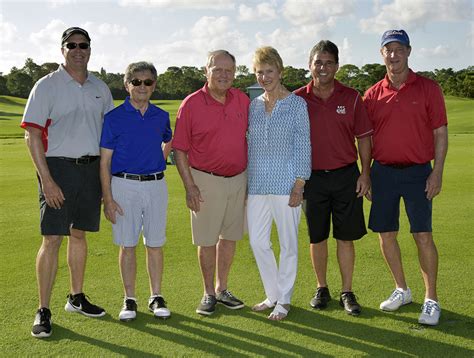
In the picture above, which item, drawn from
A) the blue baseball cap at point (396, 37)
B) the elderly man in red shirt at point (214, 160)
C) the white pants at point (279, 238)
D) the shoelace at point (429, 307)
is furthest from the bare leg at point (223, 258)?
the blue baseball cap at point (396, 37)

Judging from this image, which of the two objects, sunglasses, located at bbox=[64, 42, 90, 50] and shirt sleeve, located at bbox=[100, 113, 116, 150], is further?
sunglasses, located at bbox=[64, 42, 90, 50]

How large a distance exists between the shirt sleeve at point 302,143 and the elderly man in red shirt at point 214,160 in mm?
462

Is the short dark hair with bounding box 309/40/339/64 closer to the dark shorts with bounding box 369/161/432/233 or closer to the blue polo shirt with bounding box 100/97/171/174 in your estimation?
the dark shorts with bounding box 369/161/432/233

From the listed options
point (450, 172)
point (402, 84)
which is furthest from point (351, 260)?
point (450, 172)

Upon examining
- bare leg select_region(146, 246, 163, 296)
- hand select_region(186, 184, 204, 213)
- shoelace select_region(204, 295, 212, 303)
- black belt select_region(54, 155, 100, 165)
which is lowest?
shoelace select_region(204, 295, 212, 303)

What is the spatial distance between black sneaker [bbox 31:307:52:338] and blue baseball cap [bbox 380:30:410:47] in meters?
3.33

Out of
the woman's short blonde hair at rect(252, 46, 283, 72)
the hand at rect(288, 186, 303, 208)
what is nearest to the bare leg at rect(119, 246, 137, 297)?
the hand at rect(288, 186, 303, 208)

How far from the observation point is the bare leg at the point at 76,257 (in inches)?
196

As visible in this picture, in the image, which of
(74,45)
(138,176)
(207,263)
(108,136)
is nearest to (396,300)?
(207,263)

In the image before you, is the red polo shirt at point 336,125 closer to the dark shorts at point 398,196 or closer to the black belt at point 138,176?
the dark shorts at point 398,196

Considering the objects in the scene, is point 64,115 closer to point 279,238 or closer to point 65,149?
point 65,149

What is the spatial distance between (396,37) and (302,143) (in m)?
1.14

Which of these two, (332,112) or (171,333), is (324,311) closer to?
(171,333)

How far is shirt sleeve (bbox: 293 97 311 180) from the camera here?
4.58 metres
